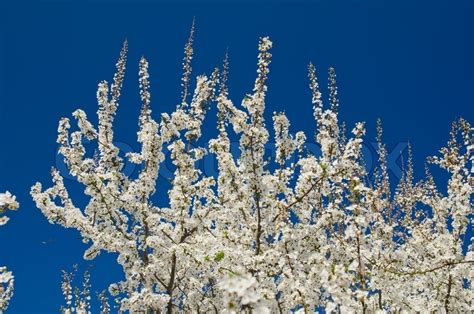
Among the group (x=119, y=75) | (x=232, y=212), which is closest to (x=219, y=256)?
(x=232, y=212)

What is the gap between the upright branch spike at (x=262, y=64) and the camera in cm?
1088

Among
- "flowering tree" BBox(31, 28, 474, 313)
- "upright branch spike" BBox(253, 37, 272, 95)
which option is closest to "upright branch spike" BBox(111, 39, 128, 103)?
"flowering tree" BBox(31, 28, 474, 313)

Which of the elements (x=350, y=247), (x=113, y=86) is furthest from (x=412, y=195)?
(x=113, y=86)

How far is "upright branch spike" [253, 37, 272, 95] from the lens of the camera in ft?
35.7

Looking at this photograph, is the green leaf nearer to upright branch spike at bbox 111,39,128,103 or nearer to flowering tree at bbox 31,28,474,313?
flowering tree at bbox 31,28,474,313

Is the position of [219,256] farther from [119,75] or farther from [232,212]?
[119,75]

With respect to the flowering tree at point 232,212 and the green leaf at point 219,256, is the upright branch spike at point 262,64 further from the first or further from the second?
the green leaf at point 219,256

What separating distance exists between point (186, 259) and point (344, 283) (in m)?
4.40

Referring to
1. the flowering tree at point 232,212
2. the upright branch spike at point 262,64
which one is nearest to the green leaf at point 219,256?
the flowering tree at point 232,212

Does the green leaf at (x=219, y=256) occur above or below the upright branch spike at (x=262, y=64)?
below

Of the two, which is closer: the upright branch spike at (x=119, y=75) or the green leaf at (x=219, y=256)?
the green leaf at (x=219, y=256)

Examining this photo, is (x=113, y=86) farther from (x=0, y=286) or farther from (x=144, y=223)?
(x=0, y=286)

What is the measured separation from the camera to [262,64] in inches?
431

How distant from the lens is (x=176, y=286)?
1166 centimetres
